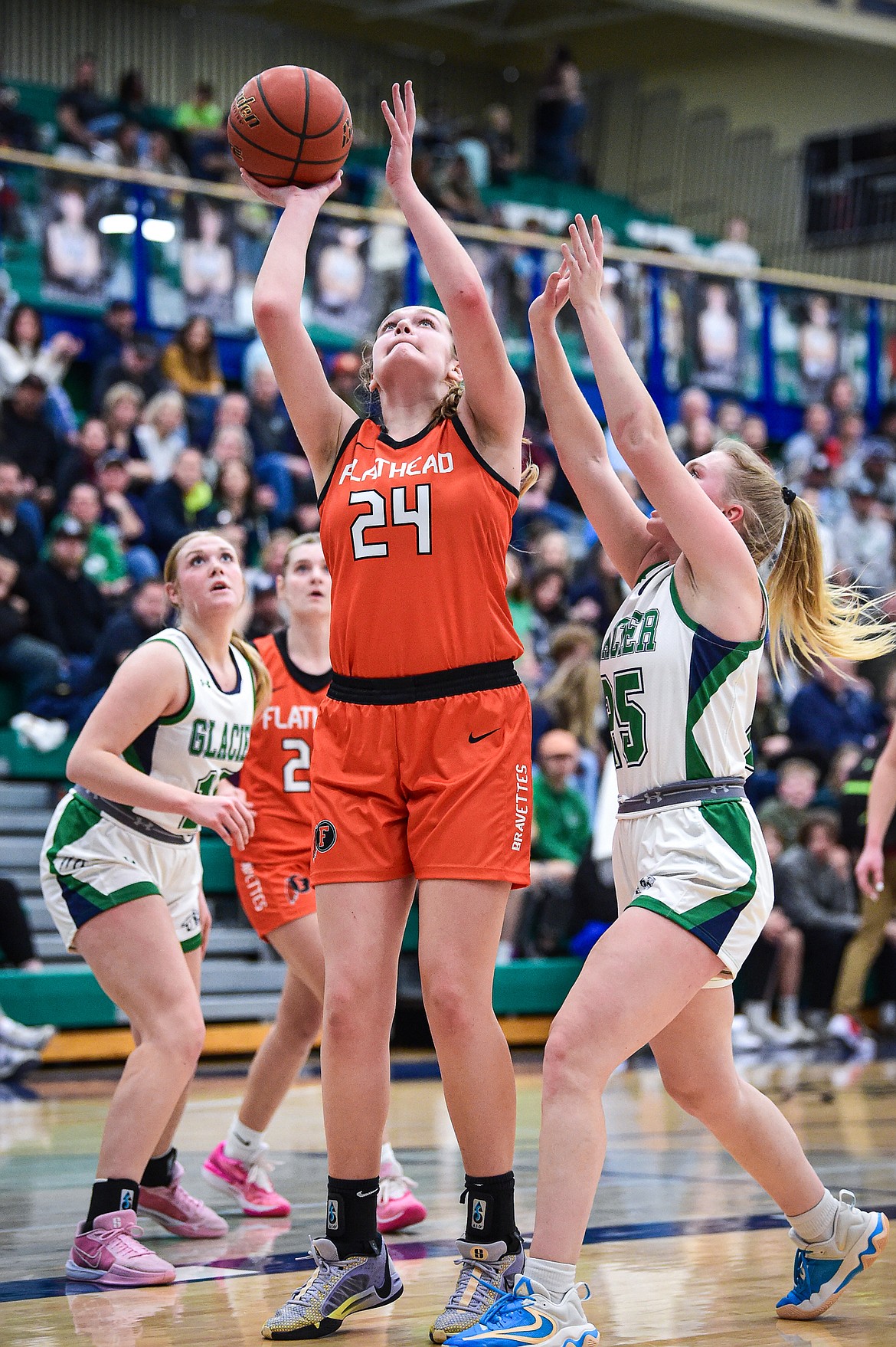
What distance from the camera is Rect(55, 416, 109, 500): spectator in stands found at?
10734mm

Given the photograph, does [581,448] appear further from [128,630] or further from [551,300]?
[128,630]

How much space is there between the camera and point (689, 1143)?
6516 millimetres

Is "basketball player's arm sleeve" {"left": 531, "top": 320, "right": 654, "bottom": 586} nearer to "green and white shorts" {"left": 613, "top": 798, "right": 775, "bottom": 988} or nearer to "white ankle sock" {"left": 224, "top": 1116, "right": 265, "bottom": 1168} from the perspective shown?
"green and white shorts" {"left": 613, "top": 798, "right": 775, "bottom": 988}

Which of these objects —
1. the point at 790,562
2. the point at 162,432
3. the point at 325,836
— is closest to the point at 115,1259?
the point at 325,836

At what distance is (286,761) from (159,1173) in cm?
133

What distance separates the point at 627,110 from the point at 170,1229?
1978 centimetres

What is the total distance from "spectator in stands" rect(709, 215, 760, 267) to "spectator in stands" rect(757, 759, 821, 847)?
8.61 metres

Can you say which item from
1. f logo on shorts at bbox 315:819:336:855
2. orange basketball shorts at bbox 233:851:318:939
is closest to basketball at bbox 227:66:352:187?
f logo on shorts at bbox 315:819:336:855

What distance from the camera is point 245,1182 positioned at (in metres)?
5.17

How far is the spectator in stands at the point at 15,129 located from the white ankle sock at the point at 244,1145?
10688 millimetres

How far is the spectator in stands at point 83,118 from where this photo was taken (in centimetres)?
1488

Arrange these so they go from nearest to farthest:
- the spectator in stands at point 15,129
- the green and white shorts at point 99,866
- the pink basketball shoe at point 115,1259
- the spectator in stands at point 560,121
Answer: the pink basketball shoe at point 115,1259
the green and white shorts at point 99,866
the spectator in stands at point 15,129
the spectator in stands at point 560,121

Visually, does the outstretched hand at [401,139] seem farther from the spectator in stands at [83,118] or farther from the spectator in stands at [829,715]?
the spectator in stands at [83,118]

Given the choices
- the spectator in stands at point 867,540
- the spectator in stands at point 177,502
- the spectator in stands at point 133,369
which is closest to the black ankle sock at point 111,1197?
the spectator in stands at point 177,502
